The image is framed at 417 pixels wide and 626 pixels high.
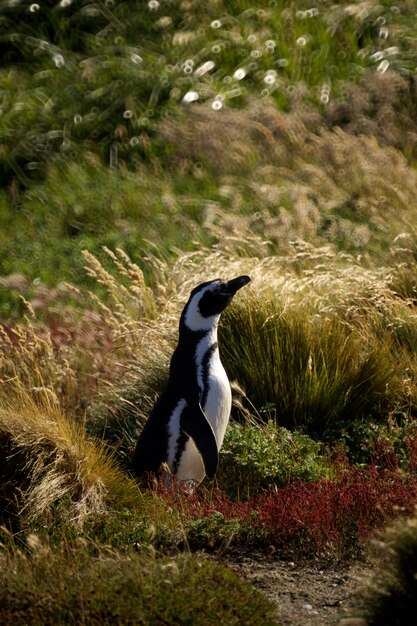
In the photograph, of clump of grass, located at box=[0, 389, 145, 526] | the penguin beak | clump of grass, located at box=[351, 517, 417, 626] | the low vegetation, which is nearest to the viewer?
clump of grass, located at box=[351, 517, 417, 626]

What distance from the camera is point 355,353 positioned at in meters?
7.35

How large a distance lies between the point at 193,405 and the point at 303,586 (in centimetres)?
144

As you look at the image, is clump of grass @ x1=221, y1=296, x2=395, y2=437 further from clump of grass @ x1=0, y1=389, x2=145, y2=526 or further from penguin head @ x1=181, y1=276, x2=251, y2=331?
clump of grass @ x1=0, y1=389, x2=145, y2=526

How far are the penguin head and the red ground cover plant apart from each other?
3.23ft

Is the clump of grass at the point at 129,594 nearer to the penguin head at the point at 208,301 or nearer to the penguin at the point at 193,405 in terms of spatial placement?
the penguin at the point at 193,405

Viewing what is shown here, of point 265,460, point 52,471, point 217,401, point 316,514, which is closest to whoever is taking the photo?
point 316,514

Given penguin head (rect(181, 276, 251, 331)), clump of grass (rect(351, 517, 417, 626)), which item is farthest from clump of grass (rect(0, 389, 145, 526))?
clump of grass (rect(351, 517, 417, 626))

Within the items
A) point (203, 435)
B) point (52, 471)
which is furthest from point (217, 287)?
point (52, 471)

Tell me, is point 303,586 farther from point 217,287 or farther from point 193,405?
point 217,287

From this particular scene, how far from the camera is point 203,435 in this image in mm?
6074

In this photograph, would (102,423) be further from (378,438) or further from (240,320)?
(378,438)

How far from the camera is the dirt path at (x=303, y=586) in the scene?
4605mm

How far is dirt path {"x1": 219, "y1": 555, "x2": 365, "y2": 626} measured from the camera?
4.61 m

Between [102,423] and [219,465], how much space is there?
1110 millimetres
